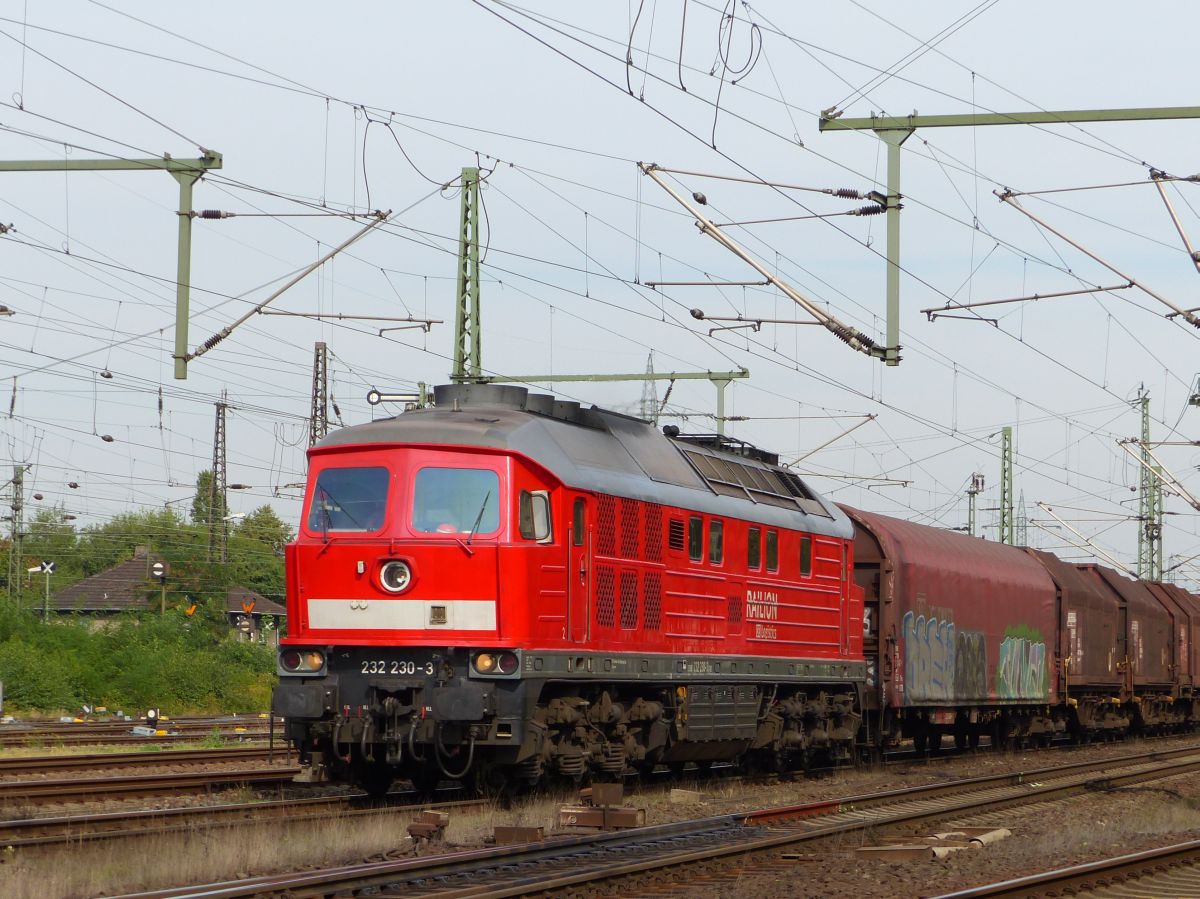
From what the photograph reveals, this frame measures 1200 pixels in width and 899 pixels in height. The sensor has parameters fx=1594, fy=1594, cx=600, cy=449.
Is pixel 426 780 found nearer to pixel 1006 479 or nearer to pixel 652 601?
pixel 652 601

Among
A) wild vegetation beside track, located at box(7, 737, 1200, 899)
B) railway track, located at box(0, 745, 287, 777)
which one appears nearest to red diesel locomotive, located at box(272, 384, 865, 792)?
wild vegetation beside track, located at box(7, 737, 1200, 899)

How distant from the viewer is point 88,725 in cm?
3403

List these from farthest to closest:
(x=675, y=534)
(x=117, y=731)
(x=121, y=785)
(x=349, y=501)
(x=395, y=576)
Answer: (x=117, y=731), (x=675, y=534), (x=121, y=785), (x=349, y=501), (x=395, y=576)

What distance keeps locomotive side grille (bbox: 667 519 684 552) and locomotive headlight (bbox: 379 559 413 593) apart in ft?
13.5

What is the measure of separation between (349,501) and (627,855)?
5108 mm

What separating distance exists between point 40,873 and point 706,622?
9.92 meters

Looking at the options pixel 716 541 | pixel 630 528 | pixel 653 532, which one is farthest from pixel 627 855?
pixel 716 541

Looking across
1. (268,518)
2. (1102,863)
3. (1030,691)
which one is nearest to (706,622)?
(1102,863)

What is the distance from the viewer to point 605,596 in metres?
17.8

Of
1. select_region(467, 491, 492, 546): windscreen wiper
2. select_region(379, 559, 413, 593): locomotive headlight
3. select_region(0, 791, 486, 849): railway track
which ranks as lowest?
select_region(0, 791, 486, 849): railway track

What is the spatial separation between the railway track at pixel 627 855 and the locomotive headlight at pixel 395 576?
3121 mm

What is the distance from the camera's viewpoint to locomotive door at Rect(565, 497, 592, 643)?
1703cm

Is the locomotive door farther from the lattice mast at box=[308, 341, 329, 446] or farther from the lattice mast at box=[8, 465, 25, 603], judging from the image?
the lattice mast at box=[8, 465, 25, 603]

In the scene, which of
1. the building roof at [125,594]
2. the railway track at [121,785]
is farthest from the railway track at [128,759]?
the building roof at [125,594]
